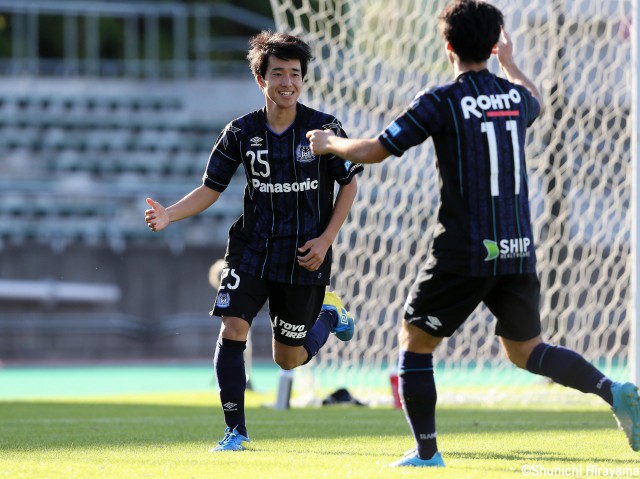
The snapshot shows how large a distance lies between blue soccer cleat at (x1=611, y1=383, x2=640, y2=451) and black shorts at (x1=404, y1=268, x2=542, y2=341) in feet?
1.32

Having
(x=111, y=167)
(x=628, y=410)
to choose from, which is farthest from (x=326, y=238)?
(x=111, y=167)

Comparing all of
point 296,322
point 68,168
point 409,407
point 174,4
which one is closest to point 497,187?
point 409,407

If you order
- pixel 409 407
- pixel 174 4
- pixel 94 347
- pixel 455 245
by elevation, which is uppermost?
pixel 174 4

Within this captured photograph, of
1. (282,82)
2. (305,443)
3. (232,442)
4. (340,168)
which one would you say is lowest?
(305,443)

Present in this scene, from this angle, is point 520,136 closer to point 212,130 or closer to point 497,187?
point 497,187

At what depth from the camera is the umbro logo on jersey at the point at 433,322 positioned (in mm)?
4305

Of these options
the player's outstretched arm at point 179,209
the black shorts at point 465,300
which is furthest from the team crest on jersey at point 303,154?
the black shorts at point 465,300

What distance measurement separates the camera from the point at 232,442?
17.0ft

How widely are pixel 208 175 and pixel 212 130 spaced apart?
72.4ft

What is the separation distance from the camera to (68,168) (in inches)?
1029

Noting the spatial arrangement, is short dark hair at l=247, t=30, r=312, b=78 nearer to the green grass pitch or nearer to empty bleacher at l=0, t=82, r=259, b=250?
the green grass pitch

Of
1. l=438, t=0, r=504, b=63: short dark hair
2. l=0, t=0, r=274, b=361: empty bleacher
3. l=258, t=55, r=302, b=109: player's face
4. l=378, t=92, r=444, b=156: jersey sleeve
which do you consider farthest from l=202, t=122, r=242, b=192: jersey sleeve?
l=0, t=0, r=274, b=361: empty bleacher

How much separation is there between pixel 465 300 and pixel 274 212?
4.59 ft

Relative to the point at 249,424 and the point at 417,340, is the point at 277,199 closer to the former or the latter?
the point at 417,340
